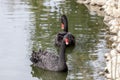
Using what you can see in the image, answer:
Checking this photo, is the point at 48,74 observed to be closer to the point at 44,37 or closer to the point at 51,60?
the point at 51,60

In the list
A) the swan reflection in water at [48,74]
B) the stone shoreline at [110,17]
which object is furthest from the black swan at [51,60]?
the stone shoreline at [110,17]

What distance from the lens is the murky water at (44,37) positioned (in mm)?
12000

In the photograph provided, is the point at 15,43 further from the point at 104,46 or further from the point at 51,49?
the point at 104,46

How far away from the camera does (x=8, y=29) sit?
53.3 feet

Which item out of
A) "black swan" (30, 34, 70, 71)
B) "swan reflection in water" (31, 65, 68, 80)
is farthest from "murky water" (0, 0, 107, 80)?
Result: "black swan" (30, 34, 70, 71)

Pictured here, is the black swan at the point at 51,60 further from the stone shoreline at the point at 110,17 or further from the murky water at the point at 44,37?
the stone shoreline at the point at 110,17

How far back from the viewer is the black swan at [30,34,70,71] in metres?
12.0

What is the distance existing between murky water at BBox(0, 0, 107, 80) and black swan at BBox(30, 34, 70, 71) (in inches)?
5.6

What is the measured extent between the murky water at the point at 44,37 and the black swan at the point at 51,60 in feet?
0.47

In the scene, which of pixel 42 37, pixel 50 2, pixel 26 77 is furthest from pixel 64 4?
pixel 26 77

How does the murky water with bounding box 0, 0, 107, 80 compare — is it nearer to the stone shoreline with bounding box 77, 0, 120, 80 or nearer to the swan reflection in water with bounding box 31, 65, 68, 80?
the swan reflection in water with bounding box 31, 65, 68, 80

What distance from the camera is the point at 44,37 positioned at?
15078 mm

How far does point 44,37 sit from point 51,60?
2.89 meters

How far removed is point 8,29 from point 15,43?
183 cm
